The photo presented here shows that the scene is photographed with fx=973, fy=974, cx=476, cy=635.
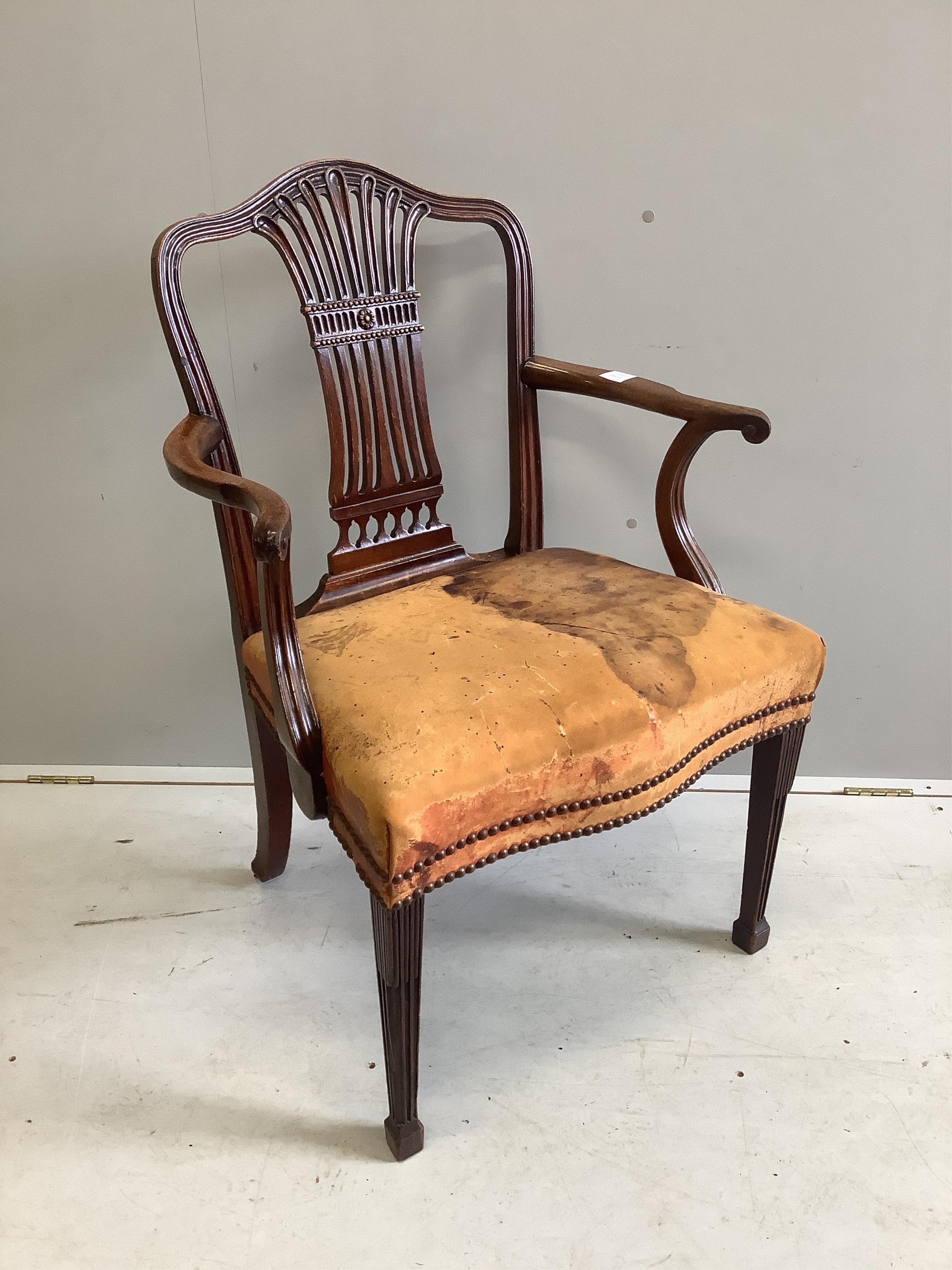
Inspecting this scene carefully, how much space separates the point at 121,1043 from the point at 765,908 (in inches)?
36.7

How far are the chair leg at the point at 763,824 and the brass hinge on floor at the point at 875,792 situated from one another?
1.49 ft

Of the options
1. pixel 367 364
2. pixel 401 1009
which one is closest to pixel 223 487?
pixel 367 364

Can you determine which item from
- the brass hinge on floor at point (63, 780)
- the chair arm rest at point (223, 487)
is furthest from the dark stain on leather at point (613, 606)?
the brass hinge on floor at point (63, 780)

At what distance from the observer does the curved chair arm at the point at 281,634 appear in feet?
3.25

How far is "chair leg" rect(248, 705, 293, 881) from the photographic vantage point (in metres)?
1.42

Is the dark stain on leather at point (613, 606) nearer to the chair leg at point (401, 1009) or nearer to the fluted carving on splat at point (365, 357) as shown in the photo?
the fluted carving on splat at point (365, 357)

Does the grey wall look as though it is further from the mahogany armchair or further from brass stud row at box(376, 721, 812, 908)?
brass stud row at box(376, 721, 812, 908)

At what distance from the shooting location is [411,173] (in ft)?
4.88

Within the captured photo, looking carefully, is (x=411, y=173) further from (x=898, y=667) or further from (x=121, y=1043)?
(x=121, y=1043)

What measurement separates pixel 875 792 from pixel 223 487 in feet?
4.36

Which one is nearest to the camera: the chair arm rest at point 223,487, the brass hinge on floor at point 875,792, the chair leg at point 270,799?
the chair arm rest at point 223,487

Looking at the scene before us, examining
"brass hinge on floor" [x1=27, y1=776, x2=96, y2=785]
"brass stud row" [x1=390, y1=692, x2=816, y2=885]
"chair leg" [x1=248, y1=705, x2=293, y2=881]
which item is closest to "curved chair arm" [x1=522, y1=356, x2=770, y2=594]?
"brass stud row" [x1=390, y1=692, x2=816, y2=885]

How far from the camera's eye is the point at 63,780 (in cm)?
187

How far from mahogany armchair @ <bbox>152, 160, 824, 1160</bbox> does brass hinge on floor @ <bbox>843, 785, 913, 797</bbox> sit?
1.63 feet
